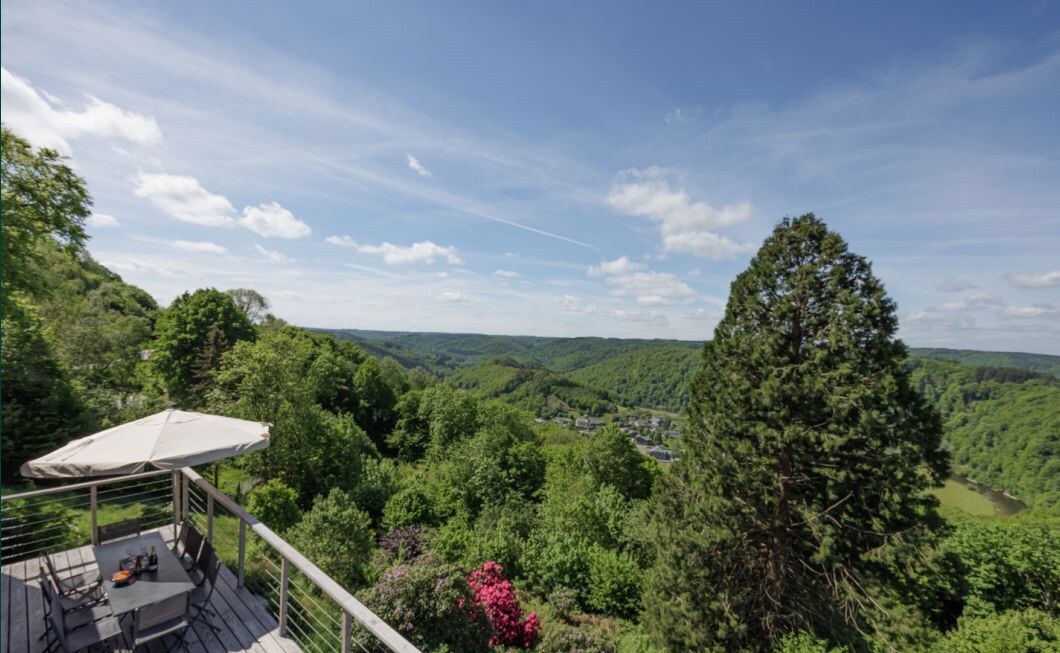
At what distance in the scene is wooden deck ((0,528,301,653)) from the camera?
15.6 ft

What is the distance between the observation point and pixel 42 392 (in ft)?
43.3

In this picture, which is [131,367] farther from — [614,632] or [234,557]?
[614,632]

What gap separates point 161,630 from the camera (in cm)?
462

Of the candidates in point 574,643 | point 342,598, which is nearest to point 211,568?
point 342,598

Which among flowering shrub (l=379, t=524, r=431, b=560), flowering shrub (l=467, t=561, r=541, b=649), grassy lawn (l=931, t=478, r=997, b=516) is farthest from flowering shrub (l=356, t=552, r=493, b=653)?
grassy lawn (l=931, t=478, r=997, b=516)

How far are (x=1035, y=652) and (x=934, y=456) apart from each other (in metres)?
4.89

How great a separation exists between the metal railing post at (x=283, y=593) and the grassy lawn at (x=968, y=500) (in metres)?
63.8

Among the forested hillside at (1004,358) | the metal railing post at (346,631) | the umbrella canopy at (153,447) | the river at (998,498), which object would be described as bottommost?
the river at (998,498)

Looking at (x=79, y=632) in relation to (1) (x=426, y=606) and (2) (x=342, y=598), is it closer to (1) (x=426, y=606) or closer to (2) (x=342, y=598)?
(2) (x=342, y=598)

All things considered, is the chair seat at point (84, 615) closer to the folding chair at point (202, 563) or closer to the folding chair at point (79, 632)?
the folding chair at point (79, 632)

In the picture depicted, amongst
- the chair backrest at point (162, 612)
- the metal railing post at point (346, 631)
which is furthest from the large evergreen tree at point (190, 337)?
the metal railing post at point (346, 631)

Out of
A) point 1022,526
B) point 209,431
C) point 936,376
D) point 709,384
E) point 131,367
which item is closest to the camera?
point 209,431

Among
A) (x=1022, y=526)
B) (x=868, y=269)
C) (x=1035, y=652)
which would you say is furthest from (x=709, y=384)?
(x=1022, y=526)

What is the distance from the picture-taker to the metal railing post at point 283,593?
4.49m
